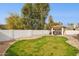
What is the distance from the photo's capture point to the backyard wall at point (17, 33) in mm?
2088

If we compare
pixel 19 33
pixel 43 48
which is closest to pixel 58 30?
pixel 43 48

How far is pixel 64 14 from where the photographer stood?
2.09m

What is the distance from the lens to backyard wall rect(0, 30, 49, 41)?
6.85 ft

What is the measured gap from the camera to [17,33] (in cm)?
209

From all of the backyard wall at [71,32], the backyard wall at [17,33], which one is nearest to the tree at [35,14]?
the backyard wall at [17,33]

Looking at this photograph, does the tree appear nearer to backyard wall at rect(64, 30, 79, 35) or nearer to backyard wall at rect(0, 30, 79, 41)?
backyard wall at rect(0, 30, 79, 41)

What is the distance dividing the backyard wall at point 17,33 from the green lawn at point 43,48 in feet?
0.14

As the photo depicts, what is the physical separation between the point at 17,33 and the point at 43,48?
8.7 inches

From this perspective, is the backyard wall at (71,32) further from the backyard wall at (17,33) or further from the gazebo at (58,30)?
the backyard wall at (17,33)

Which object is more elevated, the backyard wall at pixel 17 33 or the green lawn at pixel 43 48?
the backyard wall at pixel 17 33

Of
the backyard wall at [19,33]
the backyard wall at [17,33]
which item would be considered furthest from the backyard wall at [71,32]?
the backyard wall at [17,33]

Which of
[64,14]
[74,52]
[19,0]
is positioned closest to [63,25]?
[64,14]

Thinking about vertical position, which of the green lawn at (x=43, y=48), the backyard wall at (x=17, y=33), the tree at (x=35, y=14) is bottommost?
the green lawn at (x=43, y=48)

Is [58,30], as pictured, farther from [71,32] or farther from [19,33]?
[19,33]
